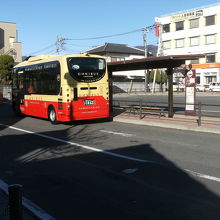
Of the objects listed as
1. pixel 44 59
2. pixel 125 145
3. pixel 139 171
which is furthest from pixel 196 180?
pixel 44 59

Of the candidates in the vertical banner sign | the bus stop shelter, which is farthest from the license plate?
the vertical banner sign

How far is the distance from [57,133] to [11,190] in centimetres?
970

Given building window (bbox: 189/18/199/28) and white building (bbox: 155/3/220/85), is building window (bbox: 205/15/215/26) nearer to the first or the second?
white building (bbox: 155/3/220/85)

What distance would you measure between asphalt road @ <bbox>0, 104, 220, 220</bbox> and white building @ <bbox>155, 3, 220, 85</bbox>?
5508 cm

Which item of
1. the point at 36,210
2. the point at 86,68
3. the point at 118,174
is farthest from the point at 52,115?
the point at 36,210

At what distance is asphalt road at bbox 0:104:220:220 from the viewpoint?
4.98 meters

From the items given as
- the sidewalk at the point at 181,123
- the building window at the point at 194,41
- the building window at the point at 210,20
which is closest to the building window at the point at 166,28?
the building window at the point at 194,41

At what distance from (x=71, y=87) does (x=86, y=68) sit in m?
1.20

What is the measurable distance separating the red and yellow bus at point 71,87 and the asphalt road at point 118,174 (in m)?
3.13

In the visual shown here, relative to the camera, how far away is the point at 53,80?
15539 millimetres

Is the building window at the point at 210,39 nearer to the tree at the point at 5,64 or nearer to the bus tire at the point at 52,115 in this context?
the tree at the point at 5,64

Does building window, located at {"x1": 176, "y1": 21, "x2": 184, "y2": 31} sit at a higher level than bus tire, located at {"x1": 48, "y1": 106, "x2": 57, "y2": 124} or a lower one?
higher

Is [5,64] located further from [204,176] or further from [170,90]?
[204,176]

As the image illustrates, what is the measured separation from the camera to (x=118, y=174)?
22.6 feet
